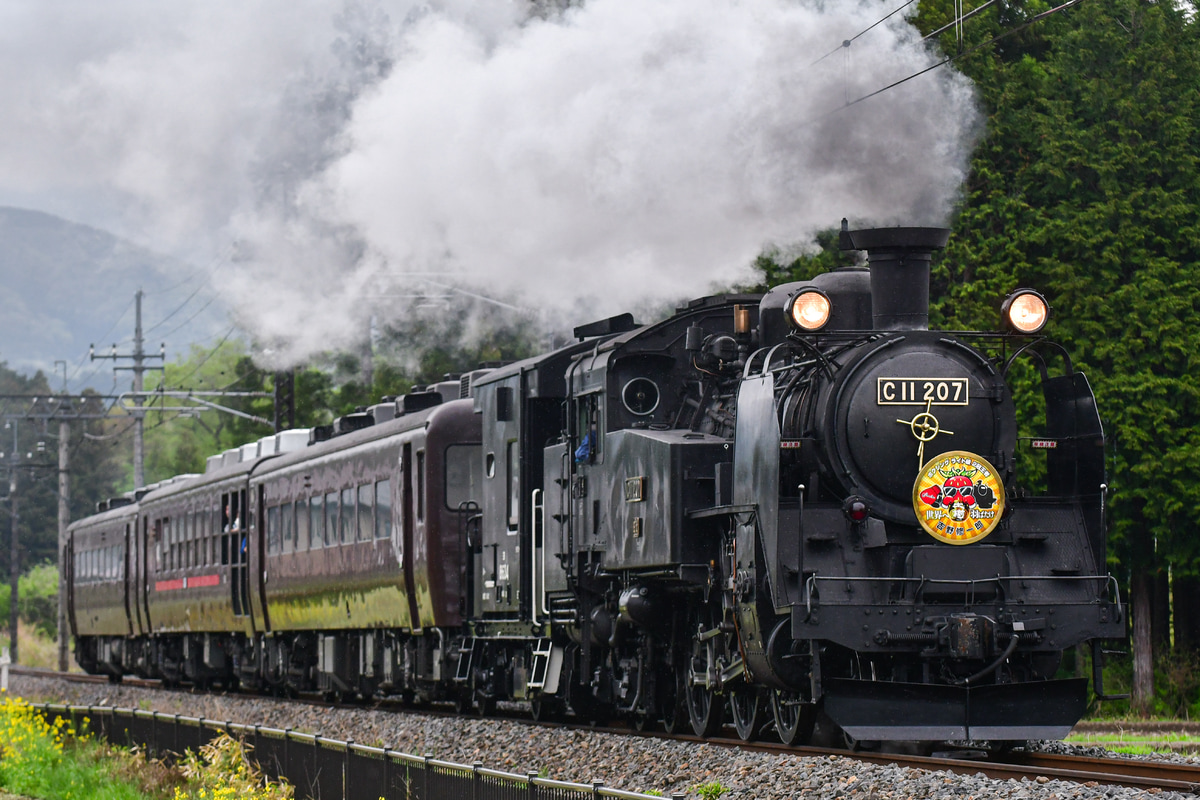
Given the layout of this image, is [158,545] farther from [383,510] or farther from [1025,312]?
[1025,312]

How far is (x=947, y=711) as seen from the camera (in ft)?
35.7

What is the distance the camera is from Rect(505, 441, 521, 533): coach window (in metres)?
15.4

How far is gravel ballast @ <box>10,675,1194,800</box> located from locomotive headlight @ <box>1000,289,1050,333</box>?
3194 mm

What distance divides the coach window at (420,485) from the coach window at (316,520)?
3.64 metres

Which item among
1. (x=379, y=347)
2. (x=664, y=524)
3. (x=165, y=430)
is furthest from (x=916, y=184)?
(x=165, y=430)

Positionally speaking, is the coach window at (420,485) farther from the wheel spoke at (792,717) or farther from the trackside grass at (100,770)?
the wheel spoke at (792,717)

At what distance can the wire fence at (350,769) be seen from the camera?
9.16m

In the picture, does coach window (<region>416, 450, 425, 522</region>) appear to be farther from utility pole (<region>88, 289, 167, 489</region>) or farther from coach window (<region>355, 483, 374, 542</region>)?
utility pole (<region>88, 289, 167, 489</region>)

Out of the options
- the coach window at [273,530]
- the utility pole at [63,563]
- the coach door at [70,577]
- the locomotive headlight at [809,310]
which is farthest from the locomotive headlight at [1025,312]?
the utility pole at [63,563]

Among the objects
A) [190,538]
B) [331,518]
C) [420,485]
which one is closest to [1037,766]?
[420,485]

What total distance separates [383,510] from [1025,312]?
360 inches

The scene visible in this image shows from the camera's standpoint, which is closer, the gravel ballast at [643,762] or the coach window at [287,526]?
the gravel ballast at [643,762]

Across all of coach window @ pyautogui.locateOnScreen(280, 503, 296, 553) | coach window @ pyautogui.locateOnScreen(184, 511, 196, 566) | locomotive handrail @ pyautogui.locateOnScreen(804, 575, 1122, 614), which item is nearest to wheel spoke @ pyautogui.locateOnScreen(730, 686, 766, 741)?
locomotive handrail @ pyautogui.locateOnScreen(804, 575, 1122, 614)

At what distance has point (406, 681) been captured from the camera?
62.0 ft
